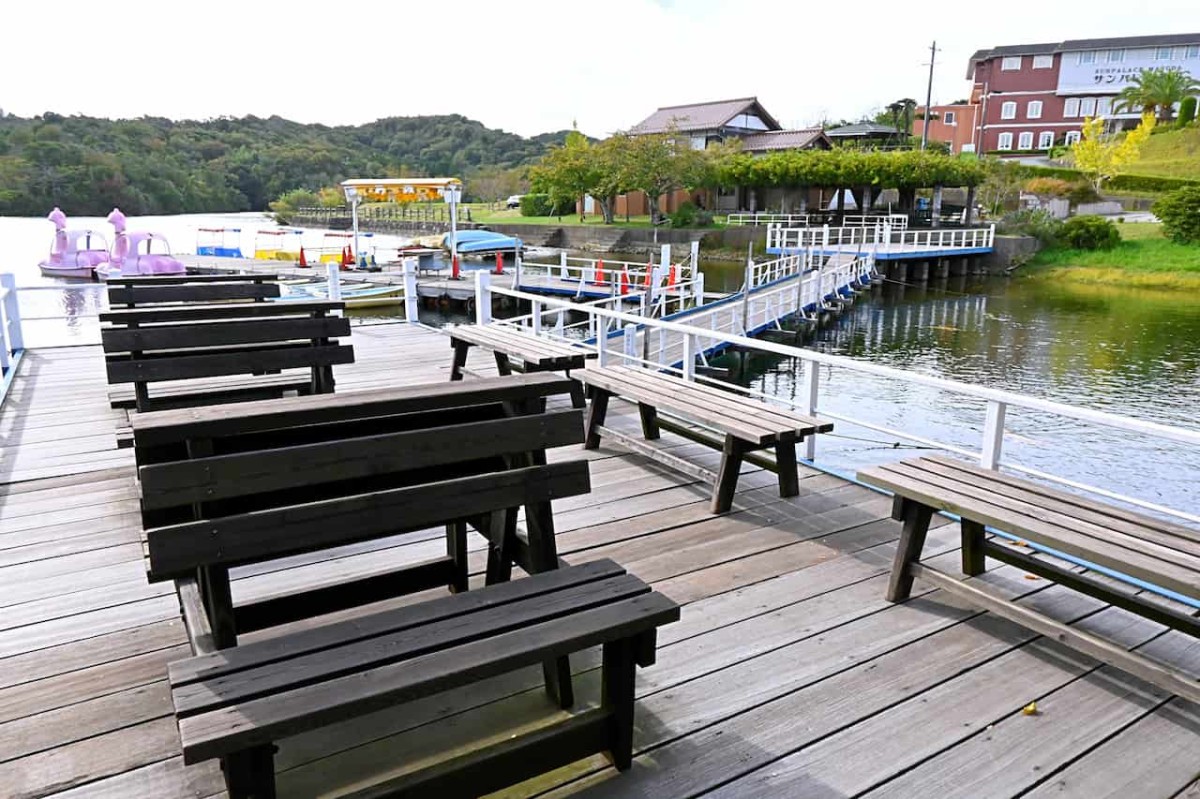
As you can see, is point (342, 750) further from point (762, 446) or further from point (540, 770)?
point (762, 446)

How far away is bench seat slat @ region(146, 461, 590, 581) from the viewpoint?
6.99 ft

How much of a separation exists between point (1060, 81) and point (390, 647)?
245 feet

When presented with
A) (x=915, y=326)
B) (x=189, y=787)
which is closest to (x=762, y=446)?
(x=189, y=787)

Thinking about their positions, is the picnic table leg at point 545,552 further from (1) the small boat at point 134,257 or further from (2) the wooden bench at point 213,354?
(1) the small boat at point 134,257

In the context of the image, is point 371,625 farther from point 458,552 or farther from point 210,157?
point 210,157

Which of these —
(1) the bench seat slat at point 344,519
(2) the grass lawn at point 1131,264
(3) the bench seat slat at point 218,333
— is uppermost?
(3) the bench seat slat at point 218,333

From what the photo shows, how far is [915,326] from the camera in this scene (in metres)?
25.6

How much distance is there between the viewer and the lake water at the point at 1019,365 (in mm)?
12883

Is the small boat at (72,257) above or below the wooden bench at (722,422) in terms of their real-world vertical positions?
below

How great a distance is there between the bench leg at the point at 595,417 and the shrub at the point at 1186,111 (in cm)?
6690

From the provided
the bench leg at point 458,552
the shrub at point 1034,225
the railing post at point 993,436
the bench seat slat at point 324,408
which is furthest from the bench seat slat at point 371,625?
the shrub at point 1034,225

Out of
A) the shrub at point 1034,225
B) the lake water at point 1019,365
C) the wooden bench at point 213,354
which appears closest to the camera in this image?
the wooden bench at point 213,354

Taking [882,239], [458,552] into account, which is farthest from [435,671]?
[882,239]

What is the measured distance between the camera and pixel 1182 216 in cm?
3497
